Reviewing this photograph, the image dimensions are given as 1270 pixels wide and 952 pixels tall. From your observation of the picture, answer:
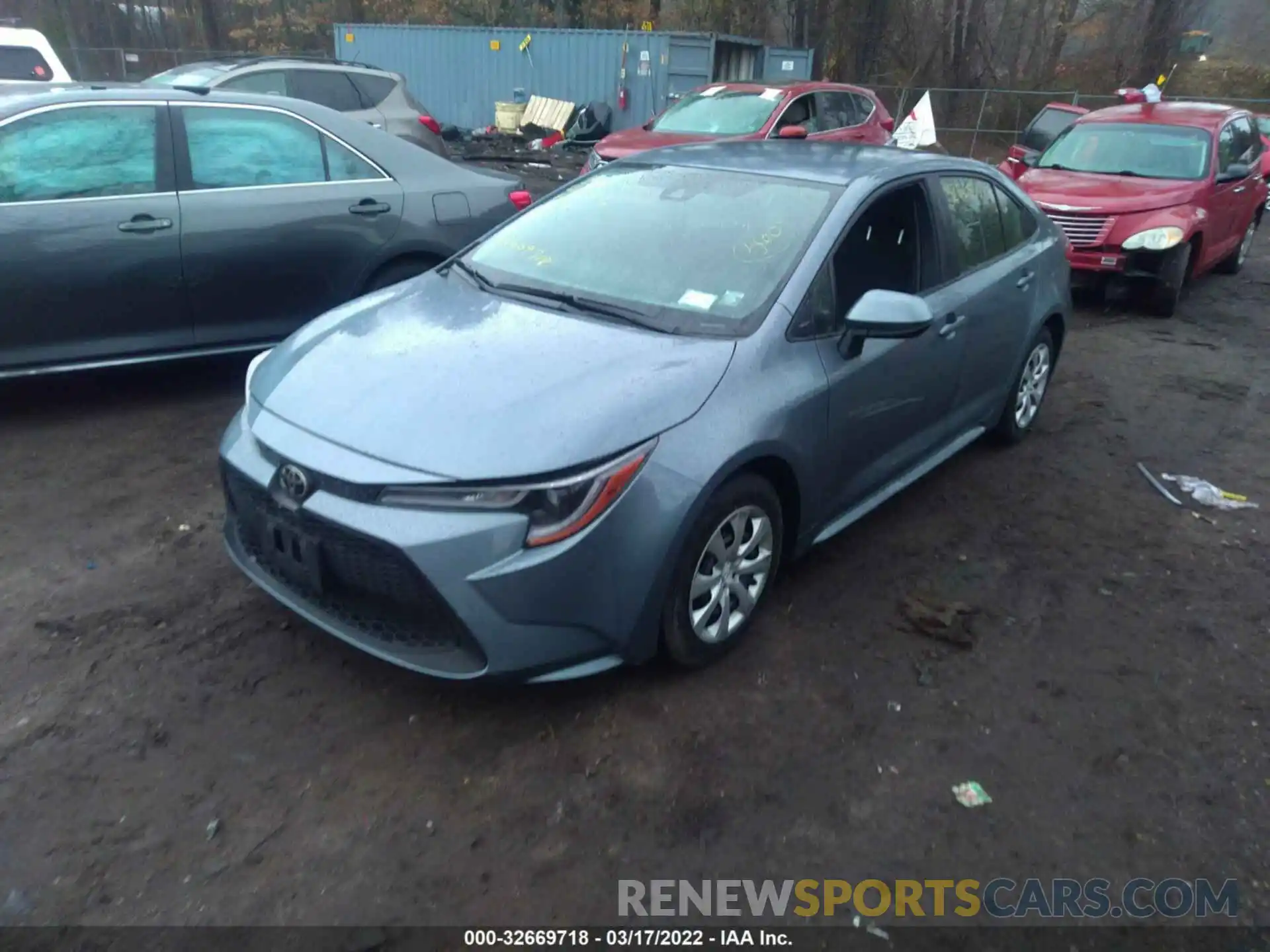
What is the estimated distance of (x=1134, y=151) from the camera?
9422 mm

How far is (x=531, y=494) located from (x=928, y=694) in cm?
163

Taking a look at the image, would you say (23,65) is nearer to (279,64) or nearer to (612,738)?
(279,64)

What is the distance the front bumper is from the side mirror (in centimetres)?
103

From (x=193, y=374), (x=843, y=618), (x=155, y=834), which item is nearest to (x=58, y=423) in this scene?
(x=193, y=374)

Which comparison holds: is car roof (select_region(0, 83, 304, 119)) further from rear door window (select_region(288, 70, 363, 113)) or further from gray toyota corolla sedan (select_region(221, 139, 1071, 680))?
rear door window (select_region(288, 70, 363, 113))

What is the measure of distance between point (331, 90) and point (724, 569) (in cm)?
958

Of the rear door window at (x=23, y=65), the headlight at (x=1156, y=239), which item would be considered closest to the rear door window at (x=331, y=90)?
the rear door window at (x=23, y=65)

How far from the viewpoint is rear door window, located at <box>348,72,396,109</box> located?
35.8 ft

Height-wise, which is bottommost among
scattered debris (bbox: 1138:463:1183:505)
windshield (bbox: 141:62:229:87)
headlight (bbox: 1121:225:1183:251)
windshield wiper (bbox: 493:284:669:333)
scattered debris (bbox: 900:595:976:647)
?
scattered debris (bbox: 1138:463:1183:505)

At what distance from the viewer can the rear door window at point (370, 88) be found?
10.9 meters

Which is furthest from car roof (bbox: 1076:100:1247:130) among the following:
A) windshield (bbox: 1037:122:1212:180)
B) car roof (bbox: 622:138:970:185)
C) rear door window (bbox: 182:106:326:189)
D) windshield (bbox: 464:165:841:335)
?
rear door window (bbox: 182:106:326:189)

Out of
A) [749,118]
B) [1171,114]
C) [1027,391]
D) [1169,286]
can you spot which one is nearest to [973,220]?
[1027,391]

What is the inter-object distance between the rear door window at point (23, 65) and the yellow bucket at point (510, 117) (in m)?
11.6

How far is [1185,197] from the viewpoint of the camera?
865 cm
